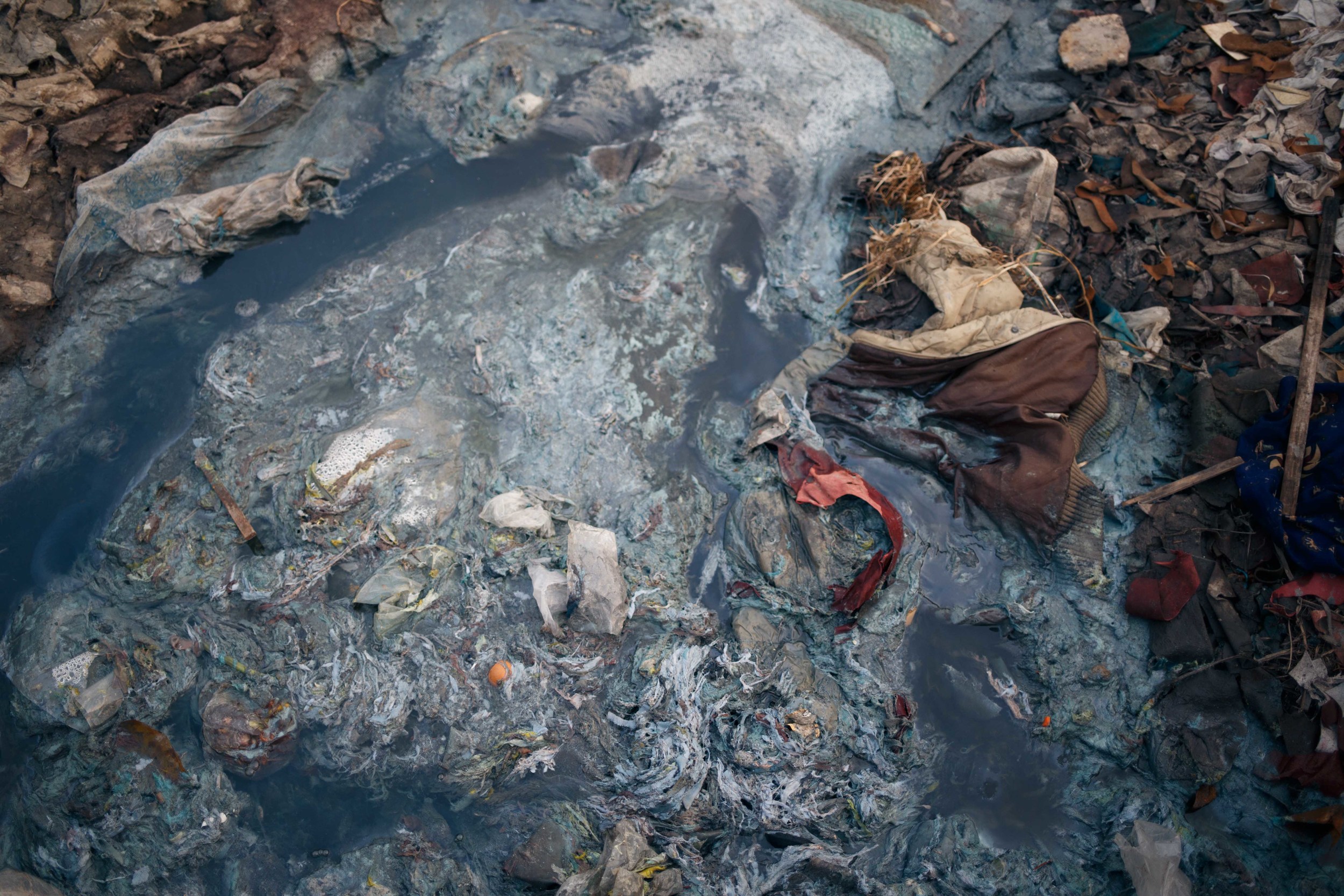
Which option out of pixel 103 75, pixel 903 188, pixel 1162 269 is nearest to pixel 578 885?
pixel 903 188

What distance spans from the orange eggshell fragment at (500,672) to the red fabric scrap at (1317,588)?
357cm

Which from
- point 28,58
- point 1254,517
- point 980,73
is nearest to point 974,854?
point 1254,517

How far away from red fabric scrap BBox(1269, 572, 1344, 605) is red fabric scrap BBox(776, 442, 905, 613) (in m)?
1.66

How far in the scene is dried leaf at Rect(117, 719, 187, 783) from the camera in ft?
10.3

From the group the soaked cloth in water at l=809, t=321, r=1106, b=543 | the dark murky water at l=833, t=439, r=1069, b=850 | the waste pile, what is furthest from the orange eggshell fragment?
the soaked cloth in water at l=809, t=321, r=1106, b=543

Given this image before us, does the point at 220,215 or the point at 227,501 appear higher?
the point at 220,215

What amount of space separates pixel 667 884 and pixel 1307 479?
Answer: 3452mm

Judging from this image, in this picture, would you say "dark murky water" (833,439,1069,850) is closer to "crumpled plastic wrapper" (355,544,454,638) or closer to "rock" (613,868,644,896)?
"rock" (613,868,644,896)

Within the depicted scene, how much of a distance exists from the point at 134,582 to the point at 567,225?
2954mm

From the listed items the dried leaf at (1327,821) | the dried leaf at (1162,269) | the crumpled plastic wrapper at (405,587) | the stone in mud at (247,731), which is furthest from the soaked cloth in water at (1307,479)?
the stone in mud at (247,731)

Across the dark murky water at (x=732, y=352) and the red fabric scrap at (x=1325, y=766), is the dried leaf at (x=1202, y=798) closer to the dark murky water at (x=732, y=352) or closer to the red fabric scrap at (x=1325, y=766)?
the red fabric scrap at (x=1325, y=766)

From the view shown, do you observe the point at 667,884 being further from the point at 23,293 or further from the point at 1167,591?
the point at 23,293

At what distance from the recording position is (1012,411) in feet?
11.0

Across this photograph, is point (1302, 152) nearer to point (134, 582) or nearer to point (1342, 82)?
point (1342, 82)
